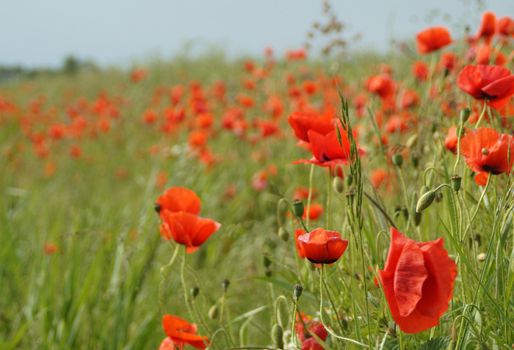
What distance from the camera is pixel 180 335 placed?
1259 mm

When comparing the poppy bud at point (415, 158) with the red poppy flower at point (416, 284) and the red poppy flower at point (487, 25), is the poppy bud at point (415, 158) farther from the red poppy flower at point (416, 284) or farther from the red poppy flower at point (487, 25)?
the red poppy flower at point (416, 284)

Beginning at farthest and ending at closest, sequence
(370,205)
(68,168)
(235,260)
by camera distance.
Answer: (68,168) → (235,260) → (370,205)

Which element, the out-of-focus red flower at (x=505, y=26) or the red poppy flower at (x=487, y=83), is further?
the out-of-focus red flower at (x=505, y=26)

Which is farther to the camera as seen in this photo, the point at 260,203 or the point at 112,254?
the point at 260,203

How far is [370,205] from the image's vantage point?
1.52 meters

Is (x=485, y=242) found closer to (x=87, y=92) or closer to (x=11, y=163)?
(x=11, y=163)

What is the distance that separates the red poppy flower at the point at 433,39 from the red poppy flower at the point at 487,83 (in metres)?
0.78

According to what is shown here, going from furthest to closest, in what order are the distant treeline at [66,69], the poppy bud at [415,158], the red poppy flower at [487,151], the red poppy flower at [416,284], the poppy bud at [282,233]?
the distant treeline at [66,69] < the poppy bud at [415,158] < the poppy bud at [282,233] < the red poppy flower at [487,151] < the red poppy flower at [416,284]

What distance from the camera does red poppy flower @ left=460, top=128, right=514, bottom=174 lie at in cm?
113

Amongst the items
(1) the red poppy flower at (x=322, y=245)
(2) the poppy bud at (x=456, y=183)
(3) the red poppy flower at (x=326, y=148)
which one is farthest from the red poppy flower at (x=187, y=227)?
(2) the poppy bud at (x=456, y=183)

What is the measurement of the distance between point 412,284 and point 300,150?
3285mm

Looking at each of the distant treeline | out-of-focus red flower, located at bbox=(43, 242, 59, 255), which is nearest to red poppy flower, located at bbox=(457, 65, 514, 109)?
out-of-focus red flower, located at bbox=(43, 242, 59, 255)

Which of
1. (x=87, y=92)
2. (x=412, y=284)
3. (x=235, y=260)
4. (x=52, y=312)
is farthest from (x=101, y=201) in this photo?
(x=87, y=92)

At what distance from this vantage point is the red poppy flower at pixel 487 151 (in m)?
1.13
